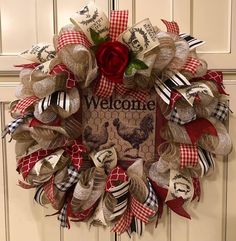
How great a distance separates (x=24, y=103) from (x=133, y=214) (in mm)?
392

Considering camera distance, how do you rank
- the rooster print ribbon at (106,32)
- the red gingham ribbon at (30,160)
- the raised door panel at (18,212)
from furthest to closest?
the raised door panel at (18,212) → the red gingham ribbon at (30,160) → the rooster print ribbon at (106,32)

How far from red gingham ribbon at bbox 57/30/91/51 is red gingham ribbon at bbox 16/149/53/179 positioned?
0.87 feet

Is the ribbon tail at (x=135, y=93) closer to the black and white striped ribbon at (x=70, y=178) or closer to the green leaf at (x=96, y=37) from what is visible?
the green leaf at (x=96, y=37)

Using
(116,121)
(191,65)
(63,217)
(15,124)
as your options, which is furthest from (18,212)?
(191,65)

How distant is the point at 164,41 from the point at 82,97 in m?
0.25

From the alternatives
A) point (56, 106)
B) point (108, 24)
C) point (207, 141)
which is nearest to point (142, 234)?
point (207, 141)

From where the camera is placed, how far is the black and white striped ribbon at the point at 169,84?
0.84m

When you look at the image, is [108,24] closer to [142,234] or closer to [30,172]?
[30,172]

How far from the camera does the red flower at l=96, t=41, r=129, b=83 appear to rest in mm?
825

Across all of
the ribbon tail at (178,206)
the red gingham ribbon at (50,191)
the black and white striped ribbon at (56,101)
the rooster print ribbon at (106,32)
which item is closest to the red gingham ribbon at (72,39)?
the rooster print ribbon at (106,32)

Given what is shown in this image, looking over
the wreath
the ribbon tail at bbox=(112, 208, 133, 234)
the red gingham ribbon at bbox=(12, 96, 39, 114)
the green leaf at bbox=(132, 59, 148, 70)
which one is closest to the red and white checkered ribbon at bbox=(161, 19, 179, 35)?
the wreath

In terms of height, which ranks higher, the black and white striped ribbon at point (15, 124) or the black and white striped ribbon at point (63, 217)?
the black and white striped ribbon at point (15, 124)

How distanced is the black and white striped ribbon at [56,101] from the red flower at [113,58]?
114mm

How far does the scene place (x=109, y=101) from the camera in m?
0.93
